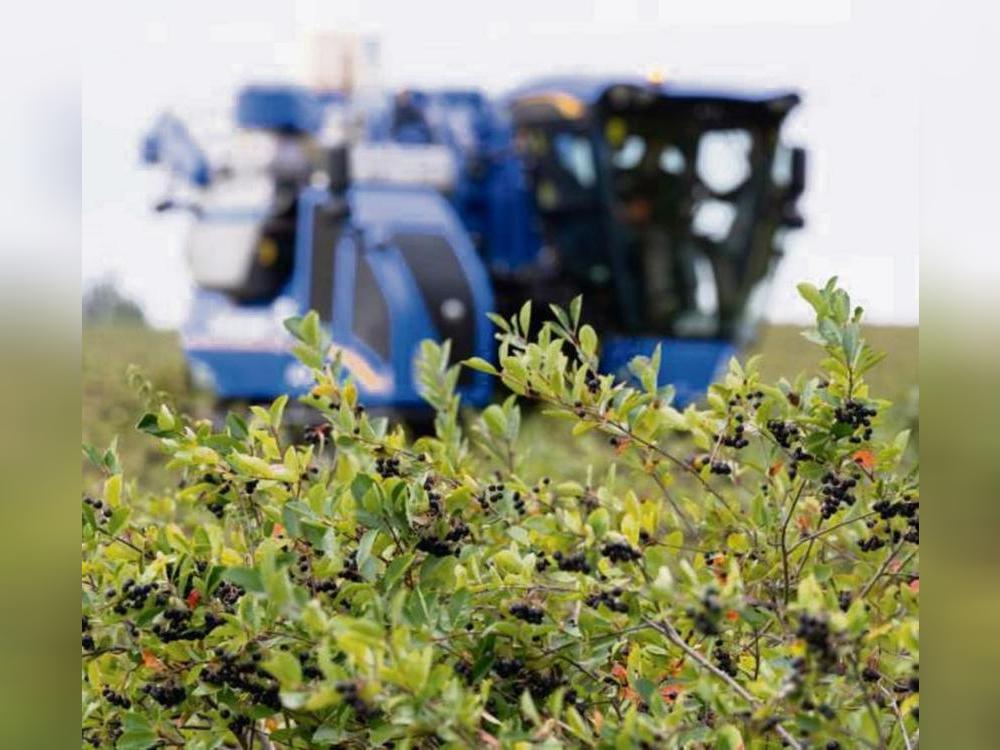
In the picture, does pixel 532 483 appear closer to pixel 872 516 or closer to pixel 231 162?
pixel 872 516

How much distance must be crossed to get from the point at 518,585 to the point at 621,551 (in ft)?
0.62

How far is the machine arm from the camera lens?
1076 centimetres

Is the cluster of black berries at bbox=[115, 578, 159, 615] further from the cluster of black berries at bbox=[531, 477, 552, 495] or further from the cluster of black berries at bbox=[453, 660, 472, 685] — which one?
the cluster of black berries at bbox=[531, 477, 552, 495]

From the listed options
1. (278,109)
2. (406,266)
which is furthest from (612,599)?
(278,109)

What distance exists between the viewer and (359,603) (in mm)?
1713

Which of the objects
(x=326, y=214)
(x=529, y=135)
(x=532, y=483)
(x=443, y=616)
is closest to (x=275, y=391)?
(x=326, y=214)

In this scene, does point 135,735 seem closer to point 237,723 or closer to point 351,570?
point 237,723

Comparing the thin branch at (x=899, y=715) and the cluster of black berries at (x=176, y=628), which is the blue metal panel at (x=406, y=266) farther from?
the thin branch at (x=899, y=715)

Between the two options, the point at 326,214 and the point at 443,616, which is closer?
→ the point at 443,616

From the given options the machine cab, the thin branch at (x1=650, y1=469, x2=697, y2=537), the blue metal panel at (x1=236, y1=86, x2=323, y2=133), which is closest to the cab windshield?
the machine cab

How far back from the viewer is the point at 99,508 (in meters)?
2.02

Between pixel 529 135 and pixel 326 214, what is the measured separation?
181 cm

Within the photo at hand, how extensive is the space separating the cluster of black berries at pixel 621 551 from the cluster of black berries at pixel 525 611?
13 cm
